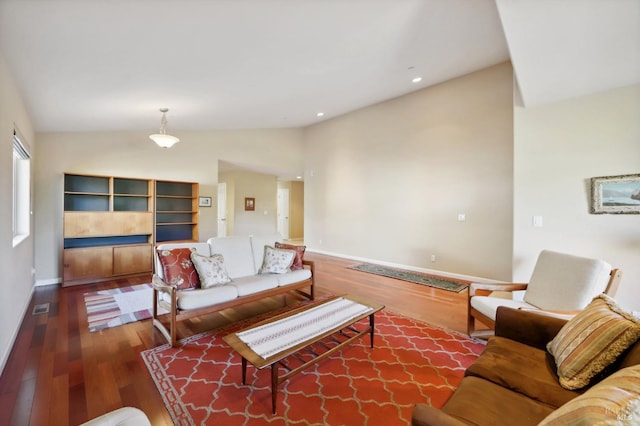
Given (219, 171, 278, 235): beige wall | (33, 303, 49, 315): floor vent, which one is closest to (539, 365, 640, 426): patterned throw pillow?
(33, 303, 49, 315): floor vent

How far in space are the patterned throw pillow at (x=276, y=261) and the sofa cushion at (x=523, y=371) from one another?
2358mm

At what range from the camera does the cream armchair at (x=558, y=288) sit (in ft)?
7.31

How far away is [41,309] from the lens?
3.29m

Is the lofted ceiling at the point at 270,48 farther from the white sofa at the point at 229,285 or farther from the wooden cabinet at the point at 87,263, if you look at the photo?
the wooden cabinet at the point at 87,263

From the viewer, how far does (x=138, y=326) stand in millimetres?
2889

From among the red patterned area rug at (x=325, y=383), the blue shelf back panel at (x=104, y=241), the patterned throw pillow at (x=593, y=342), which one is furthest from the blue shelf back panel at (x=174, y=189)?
the patterned throw pillow at (x=593, y=342)

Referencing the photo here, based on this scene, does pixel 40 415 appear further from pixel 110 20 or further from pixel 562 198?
pixel 562 198

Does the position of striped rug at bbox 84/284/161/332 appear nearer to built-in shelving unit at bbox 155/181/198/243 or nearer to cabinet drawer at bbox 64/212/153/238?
cabinet drawer at bbox 64/212/153/238

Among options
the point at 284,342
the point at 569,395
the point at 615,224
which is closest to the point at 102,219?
the point at 284,342

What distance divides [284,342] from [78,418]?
50.5 inches

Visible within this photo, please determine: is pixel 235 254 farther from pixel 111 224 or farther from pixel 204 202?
Answer: pixel 204 202

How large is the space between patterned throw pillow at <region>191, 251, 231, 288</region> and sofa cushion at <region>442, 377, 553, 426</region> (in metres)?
2.36

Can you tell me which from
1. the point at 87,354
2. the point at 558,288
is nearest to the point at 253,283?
the point at 87,354

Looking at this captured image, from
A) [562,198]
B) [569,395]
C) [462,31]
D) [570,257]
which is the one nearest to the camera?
[569,395]
